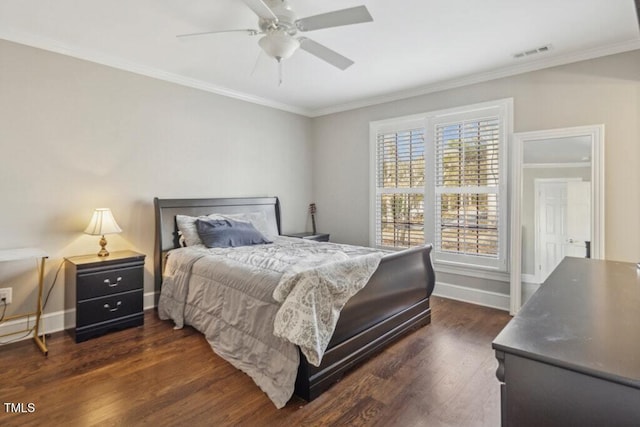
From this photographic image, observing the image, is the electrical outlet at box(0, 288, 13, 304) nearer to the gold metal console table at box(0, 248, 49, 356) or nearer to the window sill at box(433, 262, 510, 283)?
the gold metal console table at box(0, 248, 49, 356)

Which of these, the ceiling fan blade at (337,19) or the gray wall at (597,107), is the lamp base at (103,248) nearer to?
the ceiling fan blade at (337,19)

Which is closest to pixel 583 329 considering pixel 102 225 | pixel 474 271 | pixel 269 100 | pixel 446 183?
pixel 474 271

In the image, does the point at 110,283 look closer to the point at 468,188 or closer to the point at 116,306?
the point at 116,306

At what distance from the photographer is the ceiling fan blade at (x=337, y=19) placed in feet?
6.62

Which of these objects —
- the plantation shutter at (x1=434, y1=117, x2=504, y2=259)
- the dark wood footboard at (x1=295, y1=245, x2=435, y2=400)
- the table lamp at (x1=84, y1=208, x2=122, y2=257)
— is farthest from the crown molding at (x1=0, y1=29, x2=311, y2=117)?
the dark wood footboard at (x1=295, y1=245, x2=435, y2=400)

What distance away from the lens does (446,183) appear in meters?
4.16

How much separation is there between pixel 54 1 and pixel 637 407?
11.9 feet

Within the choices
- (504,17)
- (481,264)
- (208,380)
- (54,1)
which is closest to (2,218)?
(54,1)

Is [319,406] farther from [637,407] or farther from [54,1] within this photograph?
[54,1]

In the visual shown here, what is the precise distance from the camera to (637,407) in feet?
2.28

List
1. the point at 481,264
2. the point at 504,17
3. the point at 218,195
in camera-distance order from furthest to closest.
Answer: the point at 218,195
the point at 481,264
the point at 504,17

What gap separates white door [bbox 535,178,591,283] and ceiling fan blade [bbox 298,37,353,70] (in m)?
2.36

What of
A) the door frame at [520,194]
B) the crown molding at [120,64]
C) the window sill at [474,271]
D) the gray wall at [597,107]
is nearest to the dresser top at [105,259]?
the crown molding at [120,64]

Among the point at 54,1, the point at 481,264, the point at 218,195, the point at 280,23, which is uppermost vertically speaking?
the point at 54,1
